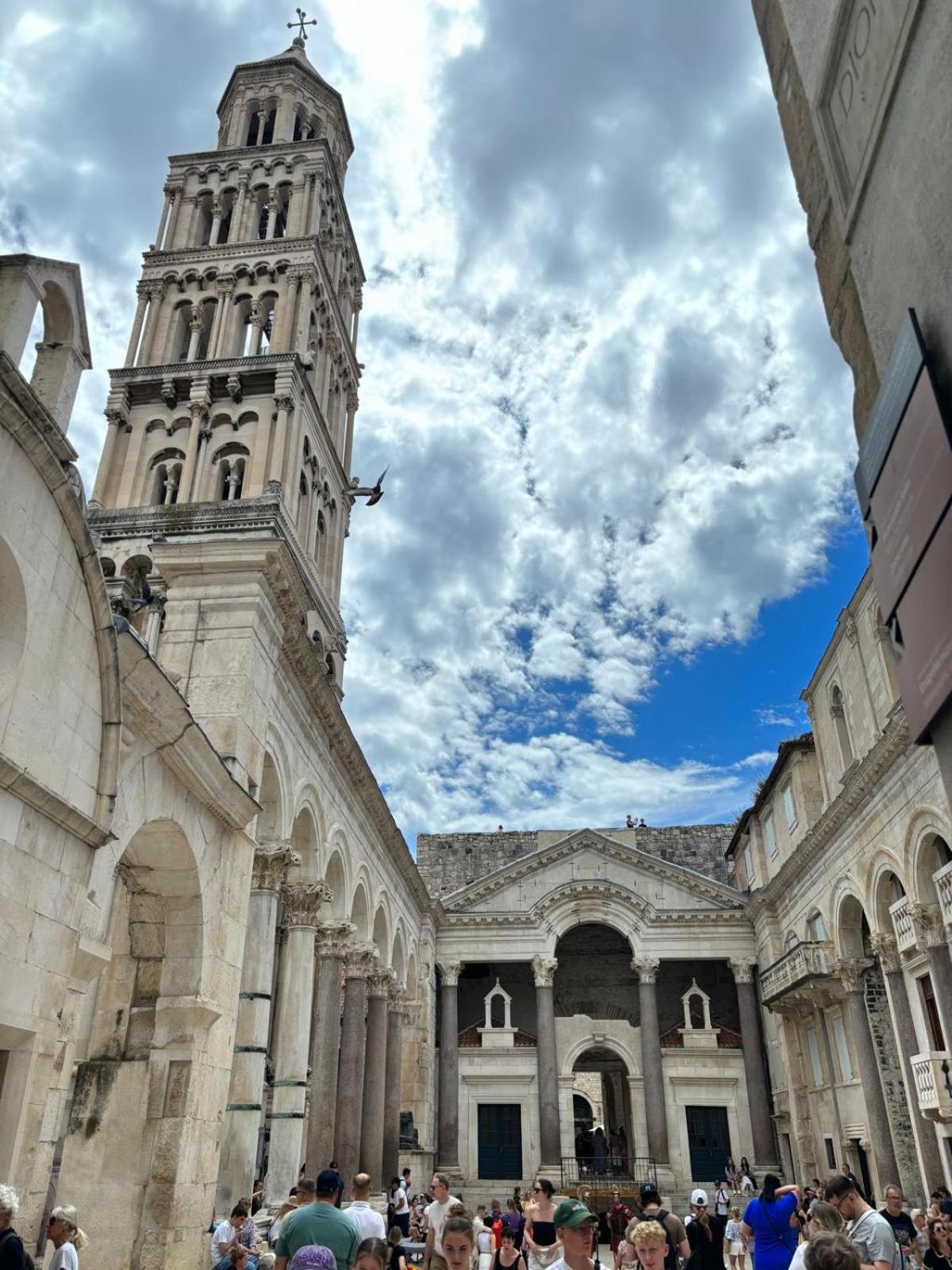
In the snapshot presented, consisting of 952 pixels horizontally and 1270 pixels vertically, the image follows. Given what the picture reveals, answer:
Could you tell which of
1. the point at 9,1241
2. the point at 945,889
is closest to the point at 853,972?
the point at 945,889

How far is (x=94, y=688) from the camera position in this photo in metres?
8.84

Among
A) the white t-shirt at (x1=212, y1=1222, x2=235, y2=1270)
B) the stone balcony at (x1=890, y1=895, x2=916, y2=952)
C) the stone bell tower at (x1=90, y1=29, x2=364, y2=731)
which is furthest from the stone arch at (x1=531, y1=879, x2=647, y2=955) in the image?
the white t-shirt at (x1=212, y1=1222, x2=235, y2=1270)

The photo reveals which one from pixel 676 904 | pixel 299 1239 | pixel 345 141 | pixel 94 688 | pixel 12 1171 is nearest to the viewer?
pixel 299 1239

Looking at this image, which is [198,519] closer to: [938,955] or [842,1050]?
[938,955]

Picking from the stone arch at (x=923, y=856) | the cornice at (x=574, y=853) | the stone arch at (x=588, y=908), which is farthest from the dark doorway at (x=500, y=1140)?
the stone arch at (x=923, y=856)

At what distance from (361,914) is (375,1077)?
15.1ft

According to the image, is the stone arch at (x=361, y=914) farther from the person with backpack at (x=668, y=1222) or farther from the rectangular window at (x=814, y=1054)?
the person with backpack at (x=668, y=1222)

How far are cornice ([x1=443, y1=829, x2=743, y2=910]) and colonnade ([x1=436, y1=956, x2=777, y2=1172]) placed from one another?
8.18 feet

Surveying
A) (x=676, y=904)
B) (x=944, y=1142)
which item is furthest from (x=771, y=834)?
(x=944, y=1142)

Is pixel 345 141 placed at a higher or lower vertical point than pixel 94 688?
higher

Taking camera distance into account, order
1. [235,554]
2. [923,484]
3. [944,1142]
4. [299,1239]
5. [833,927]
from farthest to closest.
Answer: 1. [833,927]
2. [944,1142]
3. [235,554]
4. [299,1239]
5. [923,484]

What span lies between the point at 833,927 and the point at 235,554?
61.5 ft

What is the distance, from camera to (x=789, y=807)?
1179 inches

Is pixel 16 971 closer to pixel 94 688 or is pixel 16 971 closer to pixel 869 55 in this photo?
pixel 94 688
